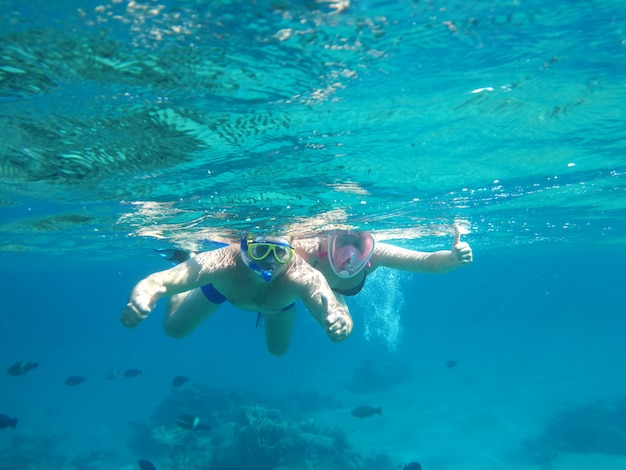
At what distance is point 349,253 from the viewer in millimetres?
8508

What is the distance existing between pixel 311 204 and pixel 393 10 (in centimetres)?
851

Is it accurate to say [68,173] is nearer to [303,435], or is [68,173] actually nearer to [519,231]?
[303,435]

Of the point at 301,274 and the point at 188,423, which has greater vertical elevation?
the point at 301,274

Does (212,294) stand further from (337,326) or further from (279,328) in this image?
(337,326)

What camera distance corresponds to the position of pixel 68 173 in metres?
9.86

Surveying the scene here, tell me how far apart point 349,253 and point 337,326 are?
3541 mm

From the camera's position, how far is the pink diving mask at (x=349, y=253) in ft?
27.8

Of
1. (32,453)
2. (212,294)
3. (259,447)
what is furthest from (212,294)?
(32,453)

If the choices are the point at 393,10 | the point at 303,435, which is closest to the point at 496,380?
the point at 303,435

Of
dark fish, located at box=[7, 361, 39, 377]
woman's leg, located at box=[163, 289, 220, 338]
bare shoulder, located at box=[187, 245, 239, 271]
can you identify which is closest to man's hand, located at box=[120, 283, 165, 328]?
bare shoulder, located at box=[187, 245, 239, 271]

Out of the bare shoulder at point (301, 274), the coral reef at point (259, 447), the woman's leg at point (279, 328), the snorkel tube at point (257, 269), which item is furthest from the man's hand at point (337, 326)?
the coral reef at point (259, 447)

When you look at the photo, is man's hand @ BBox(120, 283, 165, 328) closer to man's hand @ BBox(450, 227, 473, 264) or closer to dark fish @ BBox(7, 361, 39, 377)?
man's hand @ BBox(450, 227, 473, 264)

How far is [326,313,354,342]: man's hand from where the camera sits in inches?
198

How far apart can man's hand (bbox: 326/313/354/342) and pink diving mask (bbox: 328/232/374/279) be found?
3306mm
